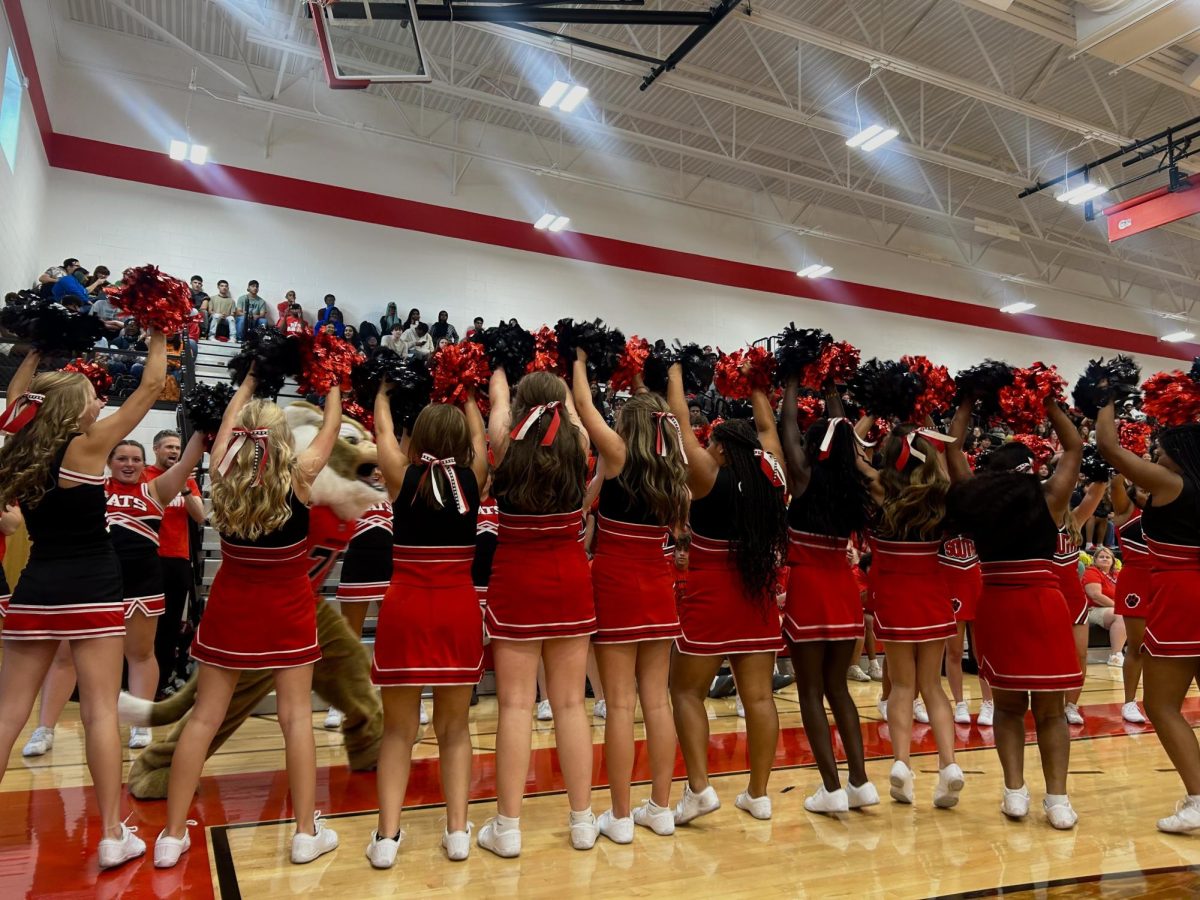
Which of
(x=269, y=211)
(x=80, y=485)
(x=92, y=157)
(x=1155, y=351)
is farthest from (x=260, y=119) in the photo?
(x=1155, y=351)

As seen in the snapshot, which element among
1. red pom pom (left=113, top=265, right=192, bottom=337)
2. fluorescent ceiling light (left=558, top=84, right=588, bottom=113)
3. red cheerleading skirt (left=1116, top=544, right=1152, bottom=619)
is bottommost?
red cheerleading skirt (left=1116, top=544, right=1152, bottom=619)

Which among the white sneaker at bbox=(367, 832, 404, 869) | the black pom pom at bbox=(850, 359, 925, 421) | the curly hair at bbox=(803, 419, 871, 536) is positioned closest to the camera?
the white sneaker at bbox=(367, 832, 404, 869)

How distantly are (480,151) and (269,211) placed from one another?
12.0ft

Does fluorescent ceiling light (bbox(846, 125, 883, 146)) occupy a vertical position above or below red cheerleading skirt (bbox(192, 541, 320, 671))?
above

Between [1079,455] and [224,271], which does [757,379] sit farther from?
[224,271]

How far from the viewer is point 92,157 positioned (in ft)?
39.2

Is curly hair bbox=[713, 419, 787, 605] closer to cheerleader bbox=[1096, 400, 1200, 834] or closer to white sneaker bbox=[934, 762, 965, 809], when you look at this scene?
white sneaker bbox=[934, 762, 965, 809]

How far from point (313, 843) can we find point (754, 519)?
6.41 feet

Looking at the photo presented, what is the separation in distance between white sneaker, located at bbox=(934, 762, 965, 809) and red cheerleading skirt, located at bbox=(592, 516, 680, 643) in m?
1.29

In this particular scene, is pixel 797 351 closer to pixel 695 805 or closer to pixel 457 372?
pixel 457 372

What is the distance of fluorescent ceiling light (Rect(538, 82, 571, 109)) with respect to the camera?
1025 cm

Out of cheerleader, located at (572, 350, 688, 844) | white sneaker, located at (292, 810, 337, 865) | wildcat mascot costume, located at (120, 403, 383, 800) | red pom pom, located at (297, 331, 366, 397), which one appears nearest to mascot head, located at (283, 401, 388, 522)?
wildcat mascot costume, located at (120, 403, 383, 800)

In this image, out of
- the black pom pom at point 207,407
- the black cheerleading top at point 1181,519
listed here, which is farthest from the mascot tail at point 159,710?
the black cheerleading top at point 1181,519

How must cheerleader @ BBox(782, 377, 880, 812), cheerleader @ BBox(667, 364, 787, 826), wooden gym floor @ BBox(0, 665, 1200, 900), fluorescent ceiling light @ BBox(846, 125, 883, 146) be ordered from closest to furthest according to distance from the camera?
wooden gym floor @ BBox(0, 665, 1200, 900) → cheerleader @ BBox(667, 364, 787, 826) → cheerleader @ BBox(782, 377, 880, 812) → fluorescent ceiling light @ BBox(846, 125, 883, 146)
